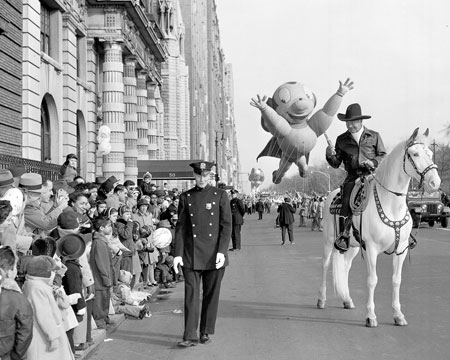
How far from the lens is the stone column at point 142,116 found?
41438mm

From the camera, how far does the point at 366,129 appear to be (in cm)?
1091

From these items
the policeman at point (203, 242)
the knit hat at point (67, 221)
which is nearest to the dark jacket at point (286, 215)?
the policeman at point (203, 242)

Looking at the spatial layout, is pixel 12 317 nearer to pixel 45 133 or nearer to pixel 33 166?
pixel 33 166

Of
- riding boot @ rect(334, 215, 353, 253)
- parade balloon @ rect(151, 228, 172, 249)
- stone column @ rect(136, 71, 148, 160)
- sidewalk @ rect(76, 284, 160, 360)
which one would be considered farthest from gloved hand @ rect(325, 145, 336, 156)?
stone column @ rect(136, 71, 148, 160)

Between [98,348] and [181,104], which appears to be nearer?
[98,348]

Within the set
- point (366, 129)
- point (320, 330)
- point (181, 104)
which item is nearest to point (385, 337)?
point (320, 330)

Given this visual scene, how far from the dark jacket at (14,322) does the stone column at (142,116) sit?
119ft

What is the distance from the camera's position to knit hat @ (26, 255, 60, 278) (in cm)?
630

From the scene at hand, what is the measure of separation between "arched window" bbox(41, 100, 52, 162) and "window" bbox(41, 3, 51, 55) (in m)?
1.92

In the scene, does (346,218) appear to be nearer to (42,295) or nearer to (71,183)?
(42,295)

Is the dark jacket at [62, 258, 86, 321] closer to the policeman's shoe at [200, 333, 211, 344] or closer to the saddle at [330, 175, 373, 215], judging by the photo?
the policeman's shoe at [200, 333, 211, 344]

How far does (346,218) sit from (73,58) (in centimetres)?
1876

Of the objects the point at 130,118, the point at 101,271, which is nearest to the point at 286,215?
the point at 130,118

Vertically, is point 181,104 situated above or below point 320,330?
above
